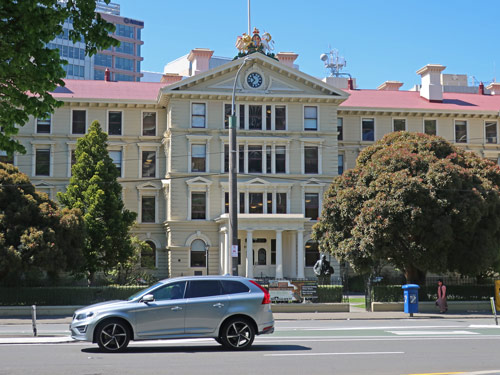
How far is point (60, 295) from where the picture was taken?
29609 millimetres

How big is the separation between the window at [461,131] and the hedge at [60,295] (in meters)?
34.8

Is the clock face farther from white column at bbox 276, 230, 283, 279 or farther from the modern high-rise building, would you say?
the modern high-rise building

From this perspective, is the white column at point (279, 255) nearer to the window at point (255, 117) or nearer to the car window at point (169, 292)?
the window at point (255, 117)

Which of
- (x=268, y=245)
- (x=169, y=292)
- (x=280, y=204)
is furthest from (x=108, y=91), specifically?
(x=169, y=292)

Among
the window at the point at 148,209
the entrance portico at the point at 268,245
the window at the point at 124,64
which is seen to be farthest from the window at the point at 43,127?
the window at the point at 124,64

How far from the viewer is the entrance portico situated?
47.5m

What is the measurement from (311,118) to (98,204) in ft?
63.9

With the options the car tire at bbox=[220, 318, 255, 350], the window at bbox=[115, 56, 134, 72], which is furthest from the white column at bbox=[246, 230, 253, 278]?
the window at bbox=[115, 56, 134, 72]

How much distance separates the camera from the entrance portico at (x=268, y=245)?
47.5 m

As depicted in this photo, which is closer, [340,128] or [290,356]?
[290,356]

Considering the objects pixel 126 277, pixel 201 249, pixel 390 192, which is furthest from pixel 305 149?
pixel 390 192

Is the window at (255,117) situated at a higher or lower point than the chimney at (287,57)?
lower

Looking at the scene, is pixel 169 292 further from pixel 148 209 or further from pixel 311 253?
pixel 148 209

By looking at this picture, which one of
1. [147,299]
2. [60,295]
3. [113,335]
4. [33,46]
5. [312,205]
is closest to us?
[33,46]
